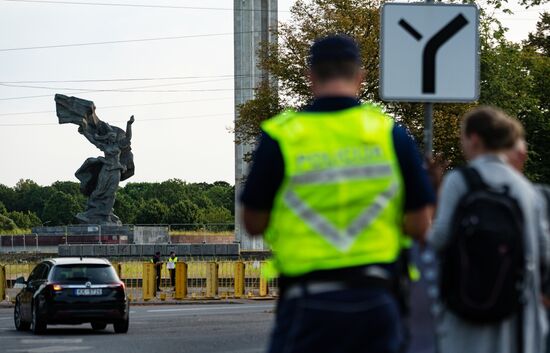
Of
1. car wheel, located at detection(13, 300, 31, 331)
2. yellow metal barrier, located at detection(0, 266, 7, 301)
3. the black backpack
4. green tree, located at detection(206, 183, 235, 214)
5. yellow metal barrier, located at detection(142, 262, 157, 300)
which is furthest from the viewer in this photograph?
green tree, located at detection(206, 183, 235, 214)

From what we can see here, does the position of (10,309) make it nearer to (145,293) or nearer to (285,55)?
(145,293)

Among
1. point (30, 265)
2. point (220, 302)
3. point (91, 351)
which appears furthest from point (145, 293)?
point (91, 351)

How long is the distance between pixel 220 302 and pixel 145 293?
238 cm

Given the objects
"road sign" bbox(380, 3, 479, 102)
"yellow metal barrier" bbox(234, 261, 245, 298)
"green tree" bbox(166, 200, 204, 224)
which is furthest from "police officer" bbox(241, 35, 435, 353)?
"green tree" bbox(166, 200, 204, 224)

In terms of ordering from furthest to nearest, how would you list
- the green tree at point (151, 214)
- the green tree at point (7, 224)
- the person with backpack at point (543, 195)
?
→ the green tree at point (151, 214) → the green tree at point (7, 224) → the person with backpack at point (543, 195)

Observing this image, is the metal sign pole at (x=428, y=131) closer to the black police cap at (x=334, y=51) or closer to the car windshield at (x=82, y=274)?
the black police cap at (x=334, y=51)

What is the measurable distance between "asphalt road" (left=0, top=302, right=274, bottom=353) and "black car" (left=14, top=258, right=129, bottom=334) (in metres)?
0.29

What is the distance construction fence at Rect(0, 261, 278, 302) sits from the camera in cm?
4257

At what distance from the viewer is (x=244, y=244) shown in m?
79.9

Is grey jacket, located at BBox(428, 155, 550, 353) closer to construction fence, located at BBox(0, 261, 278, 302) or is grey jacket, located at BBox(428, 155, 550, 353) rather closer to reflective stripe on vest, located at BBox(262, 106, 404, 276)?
reflective stripe on vest, located at BBox(262, 106, 404, 276)

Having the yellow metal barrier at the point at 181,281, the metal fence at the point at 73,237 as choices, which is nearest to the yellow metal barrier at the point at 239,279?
the yellow metal barrier at the point at 181,281

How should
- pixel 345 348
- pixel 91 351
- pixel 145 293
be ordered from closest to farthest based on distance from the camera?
pixel 345 348 → pixel 91 351 → pixel 145 293

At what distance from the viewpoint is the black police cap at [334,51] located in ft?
17.2

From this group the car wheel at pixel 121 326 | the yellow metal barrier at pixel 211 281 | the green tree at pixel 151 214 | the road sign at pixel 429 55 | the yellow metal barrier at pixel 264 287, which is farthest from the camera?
the green tree at pixel 151 214
